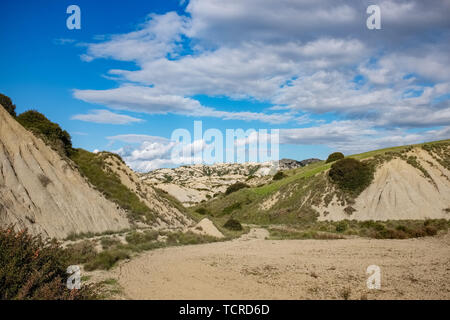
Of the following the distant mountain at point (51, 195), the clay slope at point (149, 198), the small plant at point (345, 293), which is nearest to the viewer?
the small plant at point (345, 293)

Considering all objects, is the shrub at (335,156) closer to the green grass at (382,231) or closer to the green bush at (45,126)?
the green grass at (382,231)

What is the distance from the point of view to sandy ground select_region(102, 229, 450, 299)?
9.73m

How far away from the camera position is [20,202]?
1736cm

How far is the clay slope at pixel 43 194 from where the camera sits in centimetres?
1711

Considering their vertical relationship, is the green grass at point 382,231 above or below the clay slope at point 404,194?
below

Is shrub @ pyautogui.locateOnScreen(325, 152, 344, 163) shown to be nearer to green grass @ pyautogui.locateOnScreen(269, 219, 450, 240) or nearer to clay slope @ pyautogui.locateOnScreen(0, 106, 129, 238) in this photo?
green grass @ pyautogui.locateOnScreen(269, 219, 450, 240)

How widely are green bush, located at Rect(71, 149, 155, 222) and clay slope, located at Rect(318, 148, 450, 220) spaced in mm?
24871

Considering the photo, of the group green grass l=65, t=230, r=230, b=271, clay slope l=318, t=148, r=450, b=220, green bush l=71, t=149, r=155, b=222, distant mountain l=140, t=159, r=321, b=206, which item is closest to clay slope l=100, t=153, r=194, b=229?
green bush l=71, t=149, r=155, b=222

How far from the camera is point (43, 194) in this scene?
19562 mm

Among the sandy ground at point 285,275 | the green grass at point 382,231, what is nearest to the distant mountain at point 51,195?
the sandy ground at point 285,275

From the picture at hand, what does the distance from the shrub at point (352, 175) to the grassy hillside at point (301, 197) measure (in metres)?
0.75

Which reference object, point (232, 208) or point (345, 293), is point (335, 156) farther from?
point (345, 293)

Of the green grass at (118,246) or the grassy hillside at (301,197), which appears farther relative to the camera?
the grassy hillside at (301,197)

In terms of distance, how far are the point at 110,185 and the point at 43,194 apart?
11.9 meters
